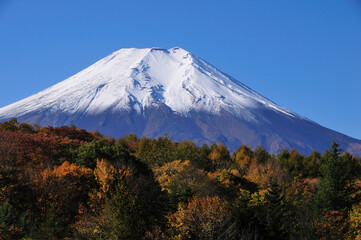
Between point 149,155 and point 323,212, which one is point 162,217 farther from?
point 149,155

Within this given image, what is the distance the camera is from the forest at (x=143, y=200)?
31.2 m

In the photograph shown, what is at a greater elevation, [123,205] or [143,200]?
[143,200]

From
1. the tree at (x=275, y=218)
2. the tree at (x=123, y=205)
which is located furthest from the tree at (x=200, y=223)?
the tree at (x=275, y=218)

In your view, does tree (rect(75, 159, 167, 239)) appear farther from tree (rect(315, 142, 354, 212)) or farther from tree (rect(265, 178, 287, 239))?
tree (rect(315, 142, 354, 212))

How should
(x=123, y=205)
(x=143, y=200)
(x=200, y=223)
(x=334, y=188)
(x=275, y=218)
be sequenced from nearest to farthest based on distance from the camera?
(x=123, y=205) → (x=200, y=223) → (x=143, y=200) → (x=275, y=218) → (x=334, y=188)

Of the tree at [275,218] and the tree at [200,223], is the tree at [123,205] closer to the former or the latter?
the tree at [200,223]

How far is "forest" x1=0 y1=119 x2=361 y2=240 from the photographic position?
1227 inches

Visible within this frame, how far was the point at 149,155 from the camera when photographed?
61438 mm

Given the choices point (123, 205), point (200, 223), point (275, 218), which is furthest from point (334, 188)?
point (123, 205)

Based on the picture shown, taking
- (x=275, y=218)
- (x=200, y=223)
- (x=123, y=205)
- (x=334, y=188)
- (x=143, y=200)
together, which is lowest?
(x=123, y=205)

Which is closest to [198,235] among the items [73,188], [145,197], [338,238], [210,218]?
[210,218]

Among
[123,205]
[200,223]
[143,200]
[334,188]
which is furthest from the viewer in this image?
[334,188]

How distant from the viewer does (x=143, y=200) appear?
38.1 meters

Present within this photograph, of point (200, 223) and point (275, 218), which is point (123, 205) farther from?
point (275, 218)
